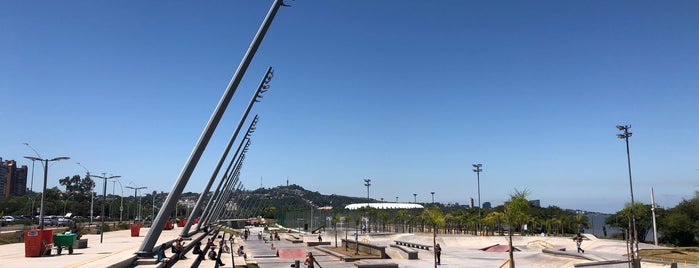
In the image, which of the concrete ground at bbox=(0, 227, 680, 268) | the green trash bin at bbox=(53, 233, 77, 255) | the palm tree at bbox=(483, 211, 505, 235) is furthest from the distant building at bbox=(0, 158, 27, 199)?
the green trash bin at bbox=(53, 233, 77, 255)

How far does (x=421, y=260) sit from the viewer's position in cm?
3111

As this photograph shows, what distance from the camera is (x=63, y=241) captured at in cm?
2095

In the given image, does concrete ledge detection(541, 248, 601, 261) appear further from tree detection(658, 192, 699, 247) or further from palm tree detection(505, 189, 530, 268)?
tree detection(658, 192, 699, 247)

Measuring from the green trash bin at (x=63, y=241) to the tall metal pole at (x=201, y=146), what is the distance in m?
5.04

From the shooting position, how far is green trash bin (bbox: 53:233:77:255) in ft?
67.7

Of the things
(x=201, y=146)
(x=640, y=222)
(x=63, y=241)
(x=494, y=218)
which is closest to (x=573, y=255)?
(x=494, y=218)

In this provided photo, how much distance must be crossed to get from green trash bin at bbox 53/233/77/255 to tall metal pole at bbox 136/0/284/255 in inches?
198

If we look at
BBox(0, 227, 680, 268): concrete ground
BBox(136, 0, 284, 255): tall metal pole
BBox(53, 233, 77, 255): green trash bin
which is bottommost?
BBox(0, 227, 680, 268): concrete ground

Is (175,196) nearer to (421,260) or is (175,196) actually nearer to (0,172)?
(421,260)

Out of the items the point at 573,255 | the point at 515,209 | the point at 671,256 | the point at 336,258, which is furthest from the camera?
the point at 336,258

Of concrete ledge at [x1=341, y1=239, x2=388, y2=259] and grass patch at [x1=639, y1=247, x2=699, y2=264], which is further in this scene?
concrete ledge at [x1=341, y1=239, x2=388, y2=259]

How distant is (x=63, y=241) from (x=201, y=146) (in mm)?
8365

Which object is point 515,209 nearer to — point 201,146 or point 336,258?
point 201,146

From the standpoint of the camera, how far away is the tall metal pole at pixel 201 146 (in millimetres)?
18062
